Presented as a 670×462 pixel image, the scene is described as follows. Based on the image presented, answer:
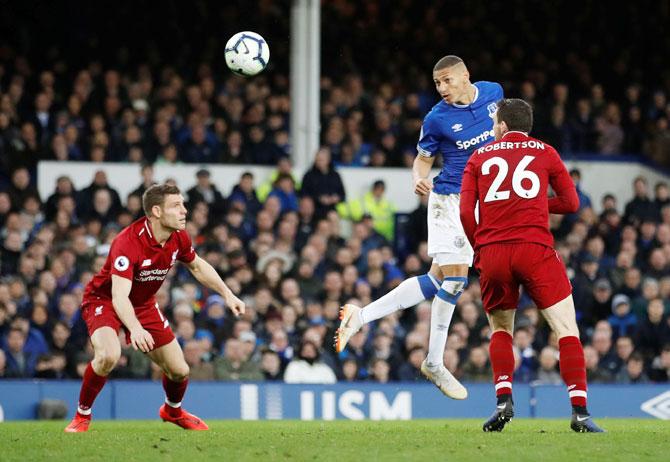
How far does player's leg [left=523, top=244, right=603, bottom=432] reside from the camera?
9.26 meters

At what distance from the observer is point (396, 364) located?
16438mm

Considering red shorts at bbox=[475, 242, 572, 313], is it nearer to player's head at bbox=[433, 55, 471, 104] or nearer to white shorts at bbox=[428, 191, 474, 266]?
white shorts at bbox=[428, 191, 474, 266]

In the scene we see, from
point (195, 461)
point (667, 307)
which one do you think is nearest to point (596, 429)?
point (195, 461)

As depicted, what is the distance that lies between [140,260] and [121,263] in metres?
0.18

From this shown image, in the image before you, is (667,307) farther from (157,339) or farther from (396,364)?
(157,339)

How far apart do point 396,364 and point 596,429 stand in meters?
7.17

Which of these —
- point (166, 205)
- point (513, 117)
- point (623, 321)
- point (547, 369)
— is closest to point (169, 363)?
point (166, 205)

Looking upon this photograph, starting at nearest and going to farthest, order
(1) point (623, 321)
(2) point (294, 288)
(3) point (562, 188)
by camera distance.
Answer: (3) point (562, 188) → (2) point (294, 288) → (1) point (623, 321)

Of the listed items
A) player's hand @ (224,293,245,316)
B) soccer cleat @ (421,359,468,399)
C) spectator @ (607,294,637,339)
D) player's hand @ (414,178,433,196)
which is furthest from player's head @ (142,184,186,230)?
spectator @ (607,294,637,339)

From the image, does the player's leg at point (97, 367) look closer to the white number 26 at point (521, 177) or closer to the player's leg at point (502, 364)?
the player's leg at point (502, 364)

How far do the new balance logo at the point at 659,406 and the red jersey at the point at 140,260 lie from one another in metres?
7.11

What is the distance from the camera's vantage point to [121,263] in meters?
10.4

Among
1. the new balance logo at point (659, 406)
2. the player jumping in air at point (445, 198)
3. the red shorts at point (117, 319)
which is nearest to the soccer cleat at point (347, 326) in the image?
the player jumping in air at point (445, 198)

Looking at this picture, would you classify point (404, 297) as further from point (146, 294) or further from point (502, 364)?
point (146, 294)
